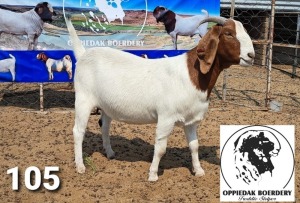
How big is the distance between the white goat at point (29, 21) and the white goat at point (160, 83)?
250 cm

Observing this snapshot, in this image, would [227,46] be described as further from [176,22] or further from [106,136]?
[176,22]

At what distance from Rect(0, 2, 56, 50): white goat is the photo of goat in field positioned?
231 millimetres

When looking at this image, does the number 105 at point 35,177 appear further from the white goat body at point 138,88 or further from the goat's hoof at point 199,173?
the goat's hoof at point 199,173

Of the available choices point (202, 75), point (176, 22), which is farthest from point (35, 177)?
point (176, 22)

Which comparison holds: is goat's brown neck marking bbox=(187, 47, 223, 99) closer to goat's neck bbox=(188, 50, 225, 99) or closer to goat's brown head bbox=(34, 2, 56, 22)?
goat's neck bbox=(188, 50, 225, 99)

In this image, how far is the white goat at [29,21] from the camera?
777cm

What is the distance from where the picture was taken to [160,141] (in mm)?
5004

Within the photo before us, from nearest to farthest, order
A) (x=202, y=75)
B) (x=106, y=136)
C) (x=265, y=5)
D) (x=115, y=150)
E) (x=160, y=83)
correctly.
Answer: (x=202, y=75)
(x=160, y=83)
(x=106, y=136)
(x=115, y=150)
(x=265, y=5)

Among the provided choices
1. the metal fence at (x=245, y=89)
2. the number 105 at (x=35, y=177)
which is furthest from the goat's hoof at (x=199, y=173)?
the metal fence at (x=245, y=89)

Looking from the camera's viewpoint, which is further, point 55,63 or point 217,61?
point 55,63

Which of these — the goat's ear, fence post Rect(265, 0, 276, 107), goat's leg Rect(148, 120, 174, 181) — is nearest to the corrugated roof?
fence post Rect(265, 0, 276, 107)

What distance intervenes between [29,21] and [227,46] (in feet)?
14.0

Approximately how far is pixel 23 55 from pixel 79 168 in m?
3.27

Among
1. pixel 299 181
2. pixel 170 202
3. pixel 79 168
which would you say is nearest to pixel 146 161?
pixel 79 168
